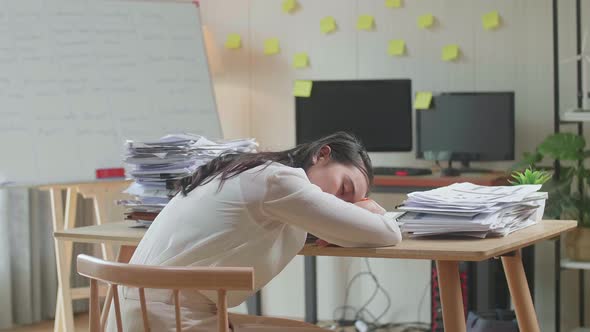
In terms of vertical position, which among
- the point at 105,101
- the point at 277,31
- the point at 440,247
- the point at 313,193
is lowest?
the point at 440,247

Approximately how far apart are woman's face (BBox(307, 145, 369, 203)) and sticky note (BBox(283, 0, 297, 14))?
2.89 m

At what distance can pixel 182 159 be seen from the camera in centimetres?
261

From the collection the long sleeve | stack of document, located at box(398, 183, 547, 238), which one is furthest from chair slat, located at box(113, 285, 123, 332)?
stack of document, located at box(398, 183, 547, 238)

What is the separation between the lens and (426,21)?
455 cm

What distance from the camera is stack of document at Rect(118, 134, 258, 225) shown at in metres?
2.59

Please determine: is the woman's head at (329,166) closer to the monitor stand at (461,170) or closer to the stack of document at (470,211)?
the stack of document at (470,211)

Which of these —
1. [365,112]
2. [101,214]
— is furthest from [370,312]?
[101,214]

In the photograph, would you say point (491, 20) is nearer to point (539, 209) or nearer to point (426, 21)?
point (426, 21)

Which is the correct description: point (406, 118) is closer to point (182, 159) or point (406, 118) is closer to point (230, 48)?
point (230, 48)

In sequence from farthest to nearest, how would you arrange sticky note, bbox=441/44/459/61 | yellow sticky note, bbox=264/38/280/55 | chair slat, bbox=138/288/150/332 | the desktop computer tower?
yellow sticky note, bbox=264/38/280/55, sticky note, bbox=441/44/459/61, the desktop computer tower, chair slat, bbox=138/288/150/332

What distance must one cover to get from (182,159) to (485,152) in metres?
2.03

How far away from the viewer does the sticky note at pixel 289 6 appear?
486 cm

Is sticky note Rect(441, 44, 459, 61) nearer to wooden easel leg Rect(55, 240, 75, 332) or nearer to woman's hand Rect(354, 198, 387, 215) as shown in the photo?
wooden easel leg Rect(55, 240, 75, 332)

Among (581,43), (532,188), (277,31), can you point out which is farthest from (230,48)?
(532,188)
